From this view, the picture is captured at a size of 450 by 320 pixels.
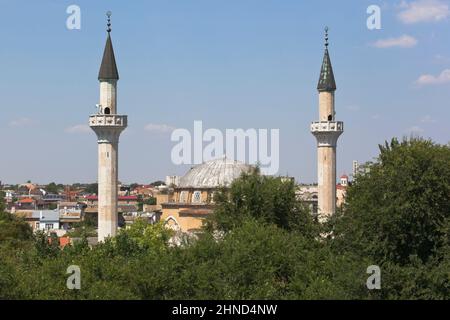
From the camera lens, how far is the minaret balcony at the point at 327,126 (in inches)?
1735

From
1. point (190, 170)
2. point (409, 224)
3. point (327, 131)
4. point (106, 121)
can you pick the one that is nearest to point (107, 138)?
point (106, 121)

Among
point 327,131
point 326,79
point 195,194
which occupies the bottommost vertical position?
point 195,194

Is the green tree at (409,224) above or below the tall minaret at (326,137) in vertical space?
below

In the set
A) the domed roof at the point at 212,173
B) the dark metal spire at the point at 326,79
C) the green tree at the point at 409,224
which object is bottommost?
the green tree at the point at 409,224

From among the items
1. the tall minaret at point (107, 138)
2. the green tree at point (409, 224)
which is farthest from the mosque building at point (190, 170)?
the green tree at point (409, 224)

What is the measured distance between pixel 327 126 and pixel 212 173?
1125cm

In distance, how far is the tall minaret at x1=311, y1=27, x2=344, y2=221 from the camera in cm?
4416

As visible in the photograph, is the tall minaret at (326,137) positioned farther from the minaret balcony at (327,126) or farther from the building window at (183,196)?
the building window at (183,196)

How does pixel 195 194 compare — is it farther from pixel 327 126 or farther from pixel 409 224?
pixel 409 224

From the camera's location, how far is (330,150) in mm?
44500

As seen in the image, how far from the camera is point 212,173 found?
53281mm
